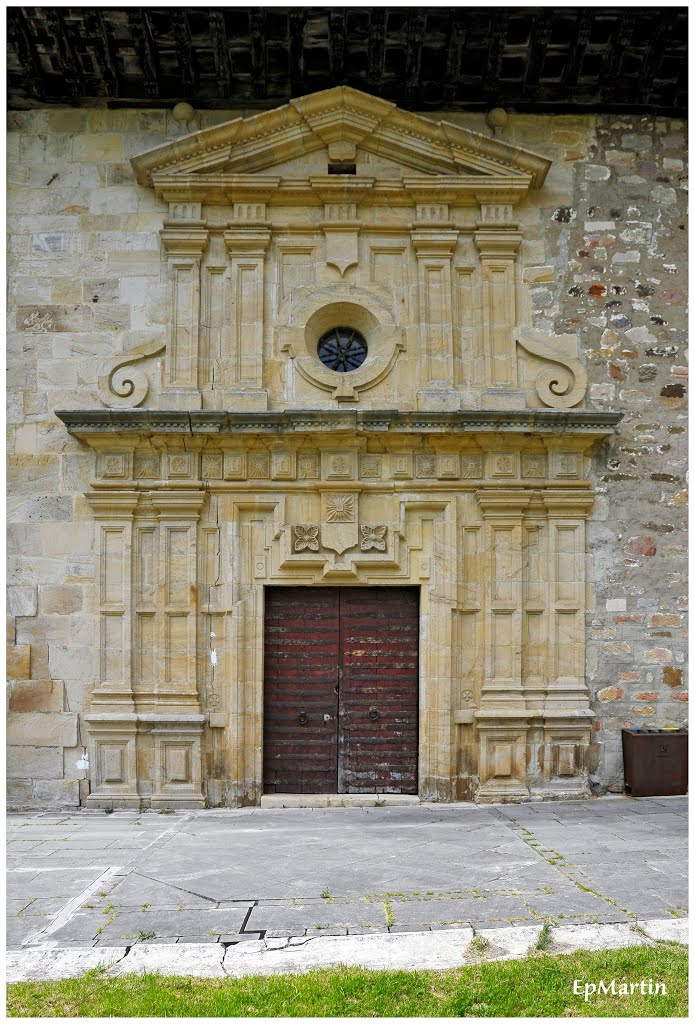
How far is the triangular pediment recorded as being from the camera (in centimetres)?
772

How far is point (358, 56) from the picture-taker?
7805 mm

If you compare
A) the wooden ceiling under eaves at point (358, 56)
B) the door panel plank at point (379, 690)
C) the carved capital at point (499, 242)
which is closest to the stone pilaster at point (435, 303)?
the carved capital at point (499, 242)

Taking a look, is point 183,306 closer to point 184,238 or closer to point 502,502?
point 184,238

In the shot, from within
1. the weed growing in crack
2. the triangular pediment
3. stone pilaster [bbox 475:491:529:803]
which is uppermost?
the triangular pediment

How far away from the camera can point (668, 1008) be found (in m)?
3.54

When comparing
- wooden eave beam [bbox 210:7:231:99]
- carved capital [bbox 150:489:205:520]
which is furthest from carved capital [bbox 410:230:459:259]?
carved capital [bbox 150:489:205:520]

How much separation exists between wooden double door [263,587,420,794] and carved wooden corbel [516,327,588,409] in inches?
87.9

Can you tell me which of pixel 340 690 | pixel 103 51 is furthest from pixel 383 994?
pixel 103 51

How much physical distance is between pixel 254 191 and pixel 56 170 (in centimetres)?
190

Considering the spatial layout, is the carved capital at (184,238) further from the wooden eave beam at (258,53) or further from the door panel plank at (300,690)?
the door panel plank at (300,690)

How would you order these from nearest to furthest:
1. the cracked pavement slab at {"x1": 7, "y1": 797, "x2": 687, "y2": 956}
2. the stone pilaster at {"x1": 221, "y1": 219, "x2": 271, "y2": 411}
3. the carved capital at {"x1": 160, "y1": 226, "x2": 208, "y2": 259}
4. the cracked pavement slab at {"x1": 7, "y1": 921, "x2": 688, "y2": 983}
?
the cracked pavement slab at {"x1": 7, "y1": 921, "x2": 688, "y2": 983} → the cracked pavement slab at {"x1": 7, "y1": 797, "x2": 687, "y2": 956} → the stone pilaster at {"x1": 221, "y1": 219, "x2": 271, "y2": 411} → the carved capital at {"x1": 160, "y1": 226, "x2": 208, "y2": 259}

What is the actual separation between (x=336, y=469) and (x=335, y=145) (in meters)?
3.06

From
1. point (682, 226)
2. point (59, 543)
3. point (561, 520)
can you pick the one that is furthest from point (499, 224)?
point (59, 543)

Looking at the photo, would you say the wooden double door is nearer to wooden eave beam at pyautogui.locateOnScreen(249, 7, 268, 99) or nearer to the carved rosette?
the carved rosette
